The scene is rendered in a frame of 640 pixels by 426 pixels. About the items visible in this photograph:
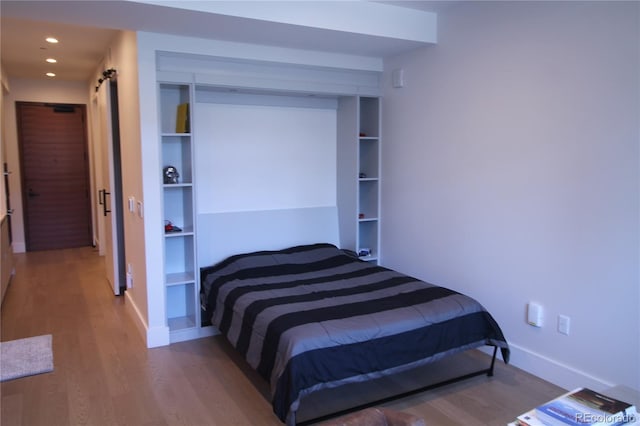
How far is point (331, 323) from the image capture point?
8.77 ft

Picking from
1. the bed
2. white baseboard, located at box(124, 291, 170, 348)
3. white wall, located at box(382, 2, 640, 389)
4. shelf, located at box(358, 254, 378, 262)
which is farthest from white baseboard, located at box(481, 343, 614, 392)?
white baseboard, located at box(124, 291, 170, 348)

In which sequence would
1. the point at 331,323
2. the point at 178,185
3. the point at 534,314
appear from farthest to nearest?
the point at 178,185 → the point at 534,314 → the point at 331,323

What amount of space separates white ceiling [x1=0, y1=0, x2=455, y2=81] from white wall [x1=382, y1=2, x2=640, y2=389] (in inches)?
21.2

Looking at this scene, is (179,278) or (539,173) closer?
(539,173)

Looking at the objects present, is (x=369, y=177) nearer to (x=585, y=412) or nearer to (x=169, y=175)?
(x=169, y=175)

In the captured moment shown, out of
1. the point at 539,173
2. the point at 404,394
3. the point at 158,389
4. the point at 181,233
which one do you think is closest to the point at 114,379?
the point at 158,389

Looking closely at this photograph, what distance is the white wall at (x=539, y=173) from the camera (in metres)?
2.57

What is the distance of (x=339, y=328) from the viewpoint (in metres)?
2.62

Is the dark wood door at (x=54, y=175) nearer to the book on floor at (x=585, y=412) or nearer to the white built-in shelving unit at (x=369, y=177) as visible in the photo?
the white built-in shelving unit at (x=369, y=177)

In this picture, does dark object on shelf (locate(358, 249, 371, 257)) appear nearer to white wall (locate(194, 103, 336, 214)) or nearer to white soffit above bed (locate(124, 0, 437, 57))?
white wall (locate(194, 103, 336, 214))

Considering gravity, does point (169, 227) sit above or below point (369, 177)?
below

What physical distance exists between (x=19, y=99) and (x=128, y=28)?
4.86 meters

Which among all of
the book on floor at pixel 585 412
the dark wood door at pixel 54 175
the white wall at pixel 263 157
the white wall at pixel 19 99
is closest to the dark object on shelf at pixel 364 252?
the white wall at pixel 263 157

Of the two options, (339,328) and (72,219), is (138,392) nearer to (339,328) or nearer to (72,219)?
(339,328)
